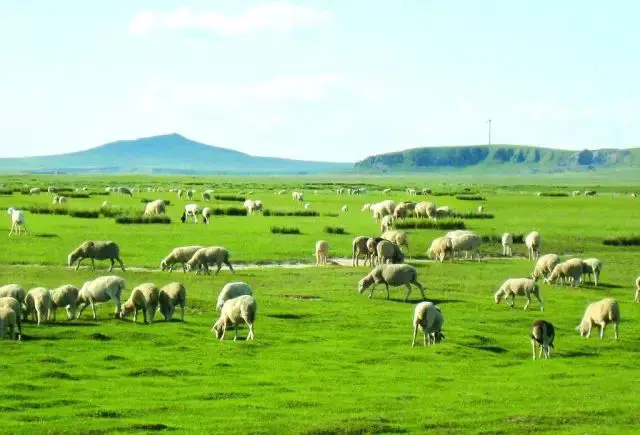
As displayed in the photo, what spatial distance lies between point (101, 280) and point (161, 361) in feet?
24.4

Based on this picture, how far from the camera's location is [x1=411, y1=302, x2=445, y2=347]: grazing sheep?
28.3 m

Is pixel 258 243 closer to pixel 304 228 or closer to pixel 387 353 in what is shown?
pixel 304 228

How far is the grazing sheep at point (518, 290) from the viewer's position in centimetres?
3625

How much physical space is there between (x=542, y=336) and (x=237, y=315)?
28.9 ft

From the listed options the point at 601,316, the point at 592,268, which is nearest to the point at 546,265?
the point at 592,268

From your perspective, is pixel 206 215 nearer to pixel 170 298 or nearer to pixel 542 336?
pixel 170 298

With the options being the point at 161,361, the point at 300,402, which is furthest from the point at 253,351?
the point at 300,402

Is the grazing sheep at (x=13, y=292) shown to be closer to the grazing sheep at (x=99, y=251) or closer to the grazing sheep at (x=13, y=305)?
the grazing sheep at (x=13, y=305)

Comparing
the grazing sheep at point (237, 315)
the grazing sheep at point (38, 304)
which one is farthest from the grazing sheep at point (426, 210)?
the grazing sheep at point (38, 304)

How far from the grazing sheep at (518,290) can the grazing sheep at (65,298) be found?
15659mm

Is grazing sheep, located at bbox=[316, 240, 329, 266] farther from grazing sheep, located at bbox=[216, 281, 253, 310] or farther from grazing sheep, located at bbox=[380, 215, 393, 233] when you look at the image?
grazing sheep, located at bbox=[216, 281, 253, 310]

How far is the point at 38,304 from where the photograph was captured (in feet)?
98.6

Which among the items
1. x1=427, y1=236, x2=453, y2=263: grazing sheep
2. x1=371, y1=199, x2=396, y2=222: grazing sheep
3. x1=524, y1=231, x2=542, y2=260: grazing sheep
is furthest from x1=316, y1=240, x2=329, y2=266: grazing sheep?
x1=371, y1=199, x2=396, y2=222: grazing sheep

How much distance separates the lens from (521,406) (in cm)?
2144
